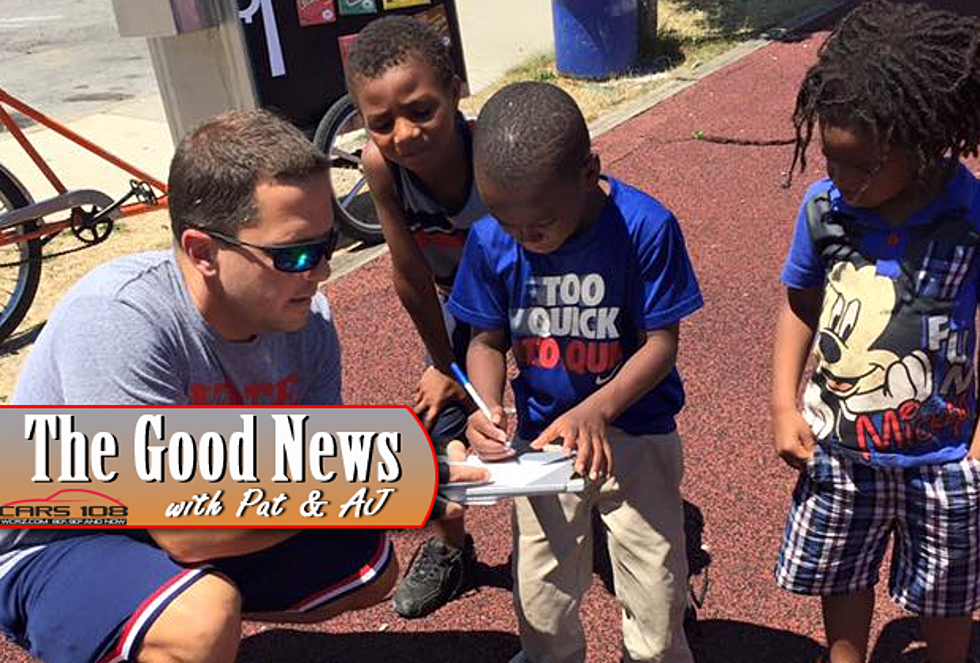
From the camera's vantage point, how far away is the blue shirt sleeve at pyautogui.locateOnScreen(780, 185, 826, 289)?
2113mm

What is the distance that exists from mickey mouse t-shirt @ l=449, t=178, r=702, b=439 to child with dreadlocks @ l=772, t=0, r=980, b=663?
279 millimetres

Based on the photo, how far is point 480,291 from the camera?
7.23 feet

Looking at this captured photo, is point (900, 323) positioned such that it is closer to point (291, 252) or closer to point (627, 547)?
point (627, 547)

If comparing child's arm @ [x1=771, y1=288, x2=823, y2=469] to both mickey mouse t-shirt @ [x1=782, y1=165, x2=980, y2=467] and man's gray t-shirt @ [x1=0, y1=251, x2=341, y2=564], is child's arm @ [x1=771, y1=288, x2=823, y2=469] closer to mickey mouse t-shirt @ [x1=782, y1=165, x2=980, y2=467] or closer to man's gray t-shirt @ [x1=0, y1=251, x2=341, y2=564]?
mickey mouse t-shirt @ [x1=782, y1=165, x2=980, y2=467]

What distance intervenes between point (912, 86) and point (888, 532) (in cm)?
91

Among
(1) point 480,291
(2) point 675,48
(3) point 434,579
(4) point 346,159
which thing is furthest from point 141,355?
(2) point 675,48

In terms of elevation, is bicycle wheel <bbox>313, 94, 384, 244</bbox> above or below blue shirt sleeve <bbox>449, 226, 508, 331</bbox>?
below

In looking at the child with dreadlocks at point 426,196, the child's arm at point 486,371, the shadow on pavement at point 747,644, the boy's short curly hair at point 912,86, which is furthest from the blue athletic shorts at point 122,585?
the boy's short curly hair at point 912,86

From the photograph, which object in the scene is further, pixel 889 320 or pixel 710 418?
pixel 710 418

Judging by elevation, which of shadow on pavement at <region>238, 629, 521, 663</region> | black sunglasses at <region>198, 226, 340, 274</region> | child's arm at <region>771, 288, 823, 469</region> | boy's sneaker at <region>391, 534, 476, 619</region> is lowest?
shadow on pavement at <region>238, 629, 521, 663</region>

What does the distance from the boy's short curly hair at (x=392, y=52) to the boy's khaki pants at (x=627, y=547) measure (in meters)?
0.97

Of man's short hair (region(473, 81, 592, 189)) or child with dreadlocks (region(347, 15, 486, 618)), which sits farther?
child with dreadlocks (region(347, 15, 486, 618))

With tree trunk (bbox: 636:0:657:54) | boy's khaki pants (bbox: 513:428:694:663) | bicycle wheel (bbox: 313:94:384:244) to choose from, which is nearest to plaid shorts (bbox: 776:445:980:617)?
boy's khaki pants (bbox: 513:428:694:663)

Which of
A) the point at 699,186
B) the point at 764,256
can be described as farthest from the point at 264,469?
the point at 699,186
